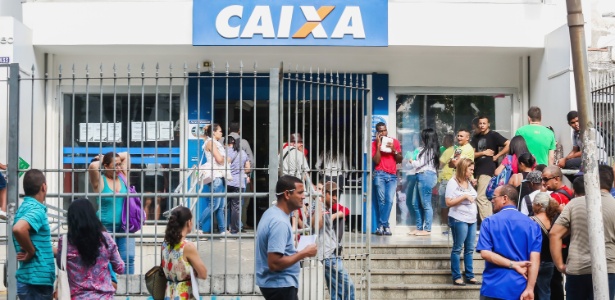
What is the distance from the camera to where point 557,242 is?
9.12 m

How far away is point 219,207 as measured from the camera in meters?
13.4

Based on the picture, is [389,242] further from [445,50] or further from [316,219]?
[316,219]

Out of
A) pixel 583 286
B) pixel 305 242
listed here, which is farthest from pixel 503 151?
pixel 305 242

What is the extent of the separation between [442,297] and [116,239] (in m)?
4.34

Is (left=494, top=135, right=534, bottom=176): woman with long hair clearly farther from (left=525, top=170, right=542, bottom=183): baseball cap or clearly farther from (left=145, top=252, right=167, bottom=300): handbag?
(left=145, top=252, right=167, bottom=300): handbag

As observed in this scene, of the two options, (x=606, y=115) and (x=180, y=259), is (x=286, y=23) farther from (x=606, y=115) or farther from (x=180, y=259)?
(x=180, y=259)

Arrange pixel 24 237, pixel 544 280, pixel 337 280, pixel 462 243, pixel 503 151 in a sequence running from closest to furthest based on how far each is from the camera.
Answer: pixel 24 237
pixel 544 280
pixel 337 280
pixel 462 243
pixel 503 151

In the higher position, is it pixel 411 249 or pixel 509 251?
pixel 509 251

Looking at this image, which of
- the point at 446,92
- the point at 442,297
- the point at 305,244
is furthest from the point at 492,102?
the point at 305,244

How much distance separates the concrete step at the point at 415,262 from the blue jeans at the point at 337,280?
9.32 feet

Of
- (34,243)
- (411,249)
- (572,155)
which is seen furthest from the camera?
A: (572,155)

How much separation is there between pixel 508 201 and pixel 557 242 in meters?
0.64

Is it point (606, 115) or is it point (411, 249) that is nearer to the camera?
point (606, 115)

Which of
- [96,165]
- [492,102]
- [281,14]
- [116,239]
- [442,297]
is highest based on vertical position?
[281,14]
